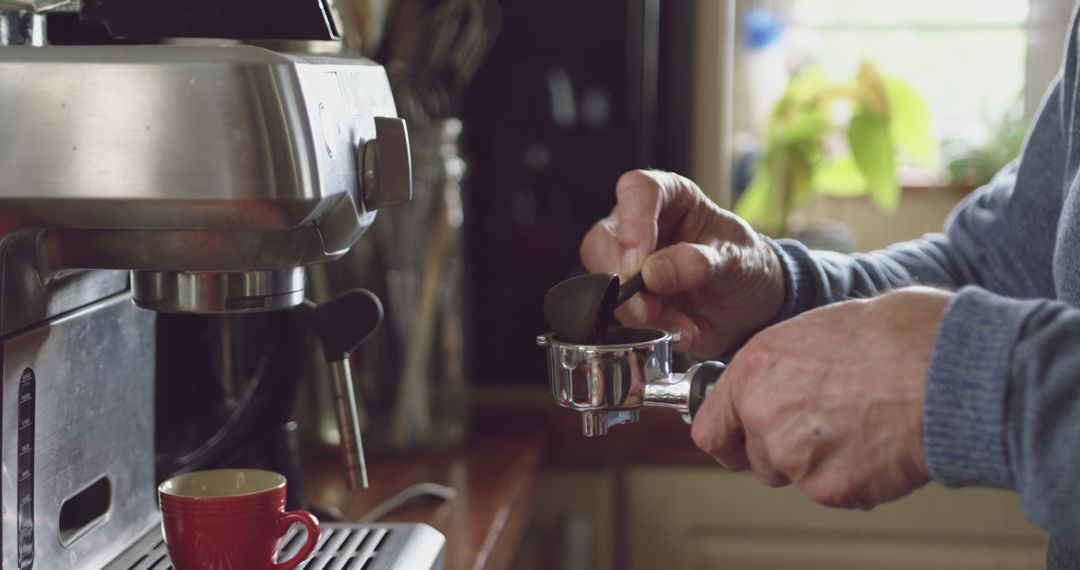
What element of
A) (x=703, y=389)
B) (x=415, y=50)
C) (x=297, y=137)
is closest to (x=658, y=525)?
(x=415, y=50)

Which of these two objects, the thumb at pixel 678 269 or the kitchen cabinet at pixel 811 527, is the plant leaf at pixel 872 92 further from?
the thumb at pixel 678 269

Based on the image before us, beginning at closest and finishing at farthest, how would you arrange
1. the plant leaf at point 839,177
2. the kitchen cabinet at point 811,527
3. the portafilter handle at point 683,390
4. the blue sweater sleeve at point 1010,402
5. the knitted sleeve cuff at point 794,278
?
1. the blue sweater sleeve at point 1010,402
2. the portafilter handle at point 683,390
3. the knitted sleeve cuff at point 794,278
4. the kitchen cabinet at point 811,527
5. the plant leaf at point 839,177

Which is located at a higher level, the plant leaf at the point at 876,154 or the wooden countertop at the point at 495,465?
the plant leaf at the point at 876,154

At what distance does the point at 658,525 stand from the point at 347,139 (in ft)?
3.27

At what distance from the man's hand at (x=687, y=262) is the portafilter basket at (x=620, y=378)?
128mm

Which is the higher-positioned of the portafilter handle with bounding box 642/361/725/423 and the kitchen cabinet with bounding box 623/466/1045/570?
the portafilter handle with bounding box 642/361/725/423

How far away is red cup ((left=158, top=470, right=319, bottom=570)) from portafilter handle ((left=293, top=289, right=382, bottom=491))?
0.10 meters

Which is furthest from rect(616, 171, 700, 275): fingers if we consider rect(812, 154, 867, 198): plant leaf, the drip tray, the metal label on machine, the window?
the window

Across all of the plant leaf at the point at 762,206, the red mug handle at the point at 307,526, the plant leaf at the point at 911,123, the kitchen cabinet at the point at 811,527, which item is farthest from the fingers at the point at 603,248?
the plant leaf at the point at 911,123

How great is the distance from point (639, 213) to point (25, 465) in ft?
1.34

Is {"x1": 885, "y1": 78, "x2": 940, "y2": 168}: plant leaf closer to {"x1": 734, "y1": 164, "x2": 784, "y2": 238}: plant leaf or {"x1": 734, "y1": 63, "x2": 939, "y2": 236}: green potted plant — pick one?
{"x1": 734, "y1": 63, "x2": 939, "y2": 236}: green potted plant

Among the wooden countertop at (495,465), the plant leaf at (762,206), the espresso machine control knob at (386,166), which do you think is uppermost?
the espresso machine control knob at (386,166)

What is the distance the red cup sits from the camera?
0.75m

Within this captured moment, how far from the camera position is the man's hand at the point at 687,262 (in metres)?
0.84
